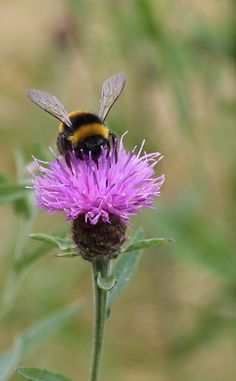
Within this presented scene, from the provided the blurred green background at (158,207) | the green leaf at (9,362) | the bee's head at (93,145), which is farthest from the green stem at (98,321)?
the blurred green background at (158,207)

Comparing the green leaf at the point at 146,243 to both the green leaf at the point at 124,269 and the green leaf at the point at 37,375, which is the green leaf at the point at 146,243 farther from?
the green leaf at the point at 37,375

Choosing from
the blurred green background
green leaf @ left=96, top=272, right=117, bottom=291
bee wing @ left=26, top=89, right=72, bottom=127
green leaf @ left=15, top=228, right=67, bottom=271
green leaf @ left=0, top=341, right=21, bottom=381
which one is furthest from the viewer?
the blurred green background

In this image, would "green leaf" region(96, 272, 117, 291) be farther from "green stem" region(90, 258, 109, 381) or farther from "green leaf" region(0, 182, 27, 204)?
"green leaf" region(0, 182, 27, 204)

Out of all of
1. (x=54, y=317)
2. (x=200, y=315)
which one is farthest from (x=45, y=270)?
(x=54, y=317)

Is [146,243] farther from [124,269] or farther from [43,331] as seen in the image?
[43,331]

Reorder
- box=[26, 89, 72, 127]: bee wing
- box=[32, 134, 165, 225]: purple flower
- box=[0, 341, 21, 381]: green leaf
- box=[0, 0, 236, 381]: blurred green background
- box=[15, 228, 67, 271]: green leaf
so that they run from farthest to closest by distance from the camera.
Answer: box=[0, 0, 236, 381]: blurred green background
box=[15, 228, 67, 271]: green leaf
box=[0, 341, 21, 381]: green leaf
box=[26, 89, 72, 127]: bee wing
box=[32, 134, 165, 225]: purple flower

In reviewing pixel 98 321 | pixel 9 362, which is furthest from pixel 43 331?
pixel 98 321

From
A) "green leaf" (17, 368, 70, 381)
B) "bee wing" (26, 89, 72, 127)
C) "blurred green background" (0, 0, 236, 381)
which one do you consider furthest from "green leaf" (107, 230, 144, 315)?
"blurred green background" (0, 0, 236, 381)

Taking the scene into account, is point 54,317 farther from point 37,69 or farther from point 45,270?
point 37,69
